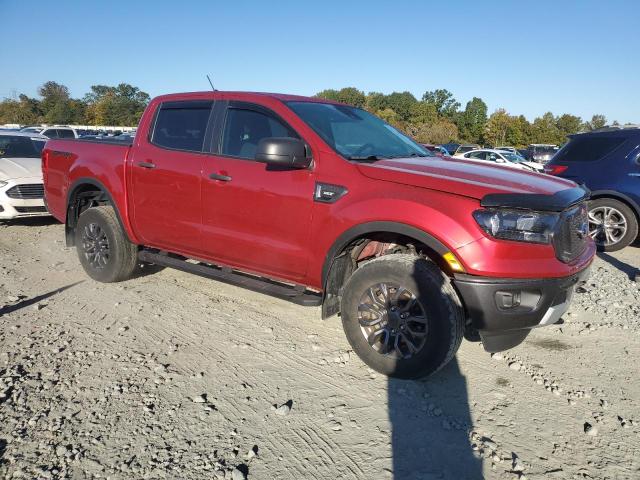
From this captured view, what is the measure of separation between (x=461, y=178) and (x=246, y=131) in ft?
6.02

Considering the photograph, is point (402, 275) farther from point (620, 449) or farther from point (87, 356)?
point (87, 356)

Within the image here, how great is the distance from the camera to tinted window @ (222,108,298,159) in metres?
3.80

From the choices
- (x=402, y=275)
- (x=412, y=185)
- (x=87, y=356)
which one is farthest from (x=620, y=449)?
(x=87, y=356)

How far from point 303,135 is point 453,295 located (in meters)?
1.59

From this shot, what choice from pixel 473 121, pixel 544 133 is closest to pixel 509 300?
pixel 544 133

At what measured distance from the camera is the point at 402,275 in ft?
10.1

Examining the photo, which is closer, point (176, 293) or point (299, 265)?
point (299, 265)

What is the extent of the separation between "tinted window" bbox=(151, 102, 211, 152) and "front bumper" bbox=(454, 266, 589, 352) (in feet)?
8.47

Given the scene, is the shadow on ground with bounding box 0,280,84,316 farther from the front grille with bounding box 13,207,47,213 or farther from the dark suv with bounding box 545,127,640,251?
the dark suv with bounding box 545,127,640,251

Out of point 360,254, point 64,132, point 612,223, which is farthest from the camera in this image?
point 64,132

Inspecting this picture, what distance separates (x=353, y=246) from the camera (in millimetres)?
3465

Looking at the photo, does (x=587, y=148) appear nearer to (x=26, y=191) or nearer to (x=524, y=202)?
(x=524, y=202)

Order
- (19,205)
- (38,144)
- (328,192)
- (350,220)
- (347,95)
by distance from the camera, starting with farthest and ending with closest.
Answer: (347,95)
(38,144)
(19,205)
(328,192)
(350,220)

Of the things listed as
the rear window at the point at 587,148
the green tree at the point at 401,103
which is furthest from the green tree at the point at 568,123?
the rear window at the point at 587,148
